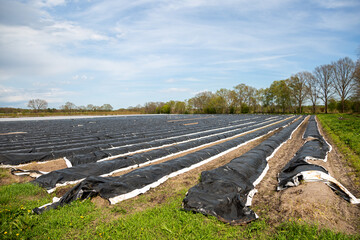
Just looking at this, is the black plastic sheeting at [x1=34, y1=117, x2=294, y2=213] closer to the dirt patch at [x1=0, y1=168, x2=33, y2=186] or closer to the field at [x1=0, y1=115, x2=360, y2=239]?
the field at [x1=0, y1=115, x2=360, y2=239]

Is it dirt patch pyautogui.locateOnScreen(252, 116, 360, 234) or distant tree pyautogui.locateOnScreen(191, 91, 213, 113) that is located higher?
distant tree pyautogui.locateOnScreen(191, 91, 213, 113)

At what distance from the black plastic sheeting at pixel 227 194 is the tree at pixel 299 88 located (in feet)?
205

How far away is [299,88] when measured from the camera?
189ft

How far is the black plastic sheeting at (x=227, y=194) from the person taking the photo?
3904 millimetres

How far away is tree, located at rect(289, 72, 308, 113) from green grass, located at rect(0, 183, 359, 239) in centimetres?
6443

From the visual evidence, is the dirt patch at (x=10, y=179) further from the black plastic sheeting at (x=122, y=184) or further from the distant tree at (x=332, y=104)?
the distant tree at (x=332, y=104)

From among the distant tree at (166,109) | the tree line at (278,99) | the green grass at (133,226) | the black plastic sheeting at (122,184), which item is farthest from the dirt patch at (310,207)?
the distant tree at (166,109)

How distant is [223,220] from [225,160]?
17.0 feet

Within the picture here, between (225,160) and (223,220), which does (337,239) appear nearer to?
(223,220)

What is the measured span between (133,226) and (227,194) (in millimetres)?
2160

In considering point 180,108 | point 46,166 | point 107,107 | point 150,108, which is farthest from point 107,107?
point 46,166

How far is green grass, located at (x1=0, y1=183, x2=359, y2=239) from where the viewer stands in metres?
3.35

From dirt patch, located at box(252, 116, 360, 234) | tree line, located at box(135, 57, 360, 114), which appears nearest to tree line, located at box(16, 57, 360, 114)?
tree line, located at box(135, 57, 360, 114)

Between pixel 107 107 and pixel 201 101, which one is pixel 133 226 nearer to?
pixel 201 101
